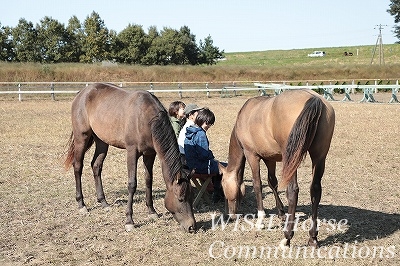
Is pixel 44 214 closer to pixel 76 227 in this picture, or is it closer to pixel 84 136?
pixel 76 227

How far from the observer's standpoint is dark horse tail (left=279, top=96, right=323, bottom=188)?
4.68 meters

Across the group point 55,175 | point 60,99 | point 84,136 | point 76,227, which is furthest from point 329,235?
point 60,99

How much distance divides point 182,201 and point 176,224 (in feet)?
1.67

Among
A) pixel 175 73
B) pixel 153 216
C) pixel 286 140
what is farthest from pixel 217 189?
pixel 175 73

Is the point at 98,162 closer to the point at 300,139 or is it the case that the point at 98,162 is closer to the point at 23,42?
the point at 300,139

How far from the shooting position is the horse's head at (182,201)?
5602mm

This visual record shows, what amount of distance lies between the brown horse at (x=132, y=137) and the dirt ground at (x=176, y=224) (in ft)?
1.07

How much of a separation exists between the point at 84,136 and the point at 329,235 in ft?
12.0

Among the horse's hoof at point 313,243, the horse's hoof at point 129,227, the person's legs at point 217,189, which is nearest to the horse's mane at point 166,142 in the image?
the horse's hoof at point 129,227

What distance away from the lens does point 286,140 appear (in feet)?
16.4

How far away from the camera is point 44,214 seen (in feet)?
21.3

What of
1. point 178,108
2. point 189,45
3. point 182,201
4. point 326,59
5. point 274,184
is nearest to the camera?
point 182,201

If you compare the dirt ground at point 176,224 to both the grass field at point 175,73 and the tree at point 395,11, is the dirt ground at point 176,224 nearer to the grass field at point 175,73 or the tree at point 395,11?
the grass field at point 175,73

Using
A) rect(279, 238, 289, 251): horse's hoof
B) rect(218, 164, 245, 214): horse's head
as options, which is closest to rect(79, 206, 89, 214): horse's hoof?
rect(218, 164, 245, 214): horse's head
